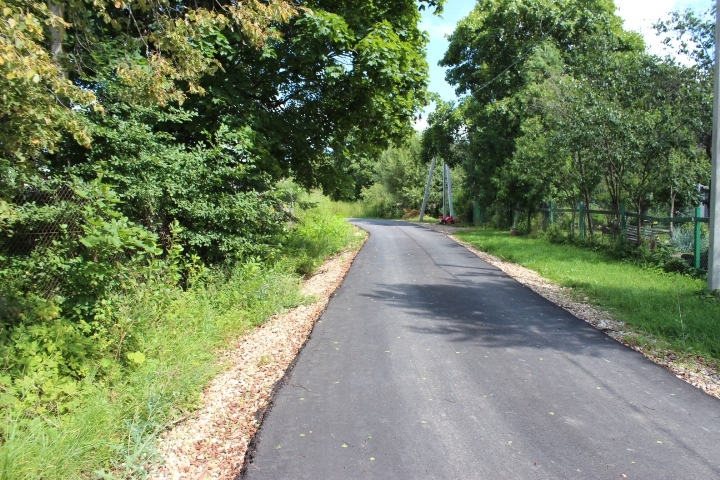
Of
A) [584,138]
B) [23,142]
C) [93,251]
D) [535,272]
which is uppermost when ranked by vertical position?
[584,138]

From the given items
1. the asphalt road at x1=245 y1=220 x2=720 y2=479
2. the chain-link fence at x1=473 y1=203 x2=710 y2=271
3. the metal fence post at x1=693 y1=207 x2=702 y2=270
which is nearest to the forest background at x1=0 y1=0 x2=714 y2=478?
the chain-link fence at x1=473 y1=203 x2=710 y2=271

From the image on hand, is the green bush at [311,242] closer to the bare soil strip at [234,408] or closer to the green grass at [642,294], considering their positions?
the bare soil strip at [234,408]

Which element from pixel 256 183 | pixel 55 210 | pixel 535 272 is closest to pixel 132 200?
pixel 55 210

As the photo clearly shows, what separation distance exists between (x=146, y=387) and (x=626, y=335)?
620 centimetres

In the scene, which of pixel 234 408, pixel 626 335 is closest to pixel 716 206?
pixel 626 335

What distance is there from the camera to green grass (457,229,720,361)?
747 centimetres

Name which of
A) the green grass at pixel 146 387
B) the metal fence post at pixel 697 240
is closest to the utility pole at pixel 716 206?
the metal fence post at pixel 697 240

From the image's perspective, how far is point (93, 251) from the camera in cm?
605

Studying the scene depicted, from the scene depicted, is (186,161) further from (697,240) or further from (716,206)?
(697,240)

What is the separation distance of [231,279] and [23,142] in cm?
467

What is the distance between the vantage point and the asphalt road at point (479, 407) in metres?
3.97

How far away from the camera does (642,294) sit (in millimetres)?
9891

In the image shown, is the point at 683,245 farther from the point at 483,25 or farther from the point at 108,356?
the point at 483,25

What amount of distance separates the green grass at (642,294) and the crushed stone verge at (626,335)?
0.18 metres
